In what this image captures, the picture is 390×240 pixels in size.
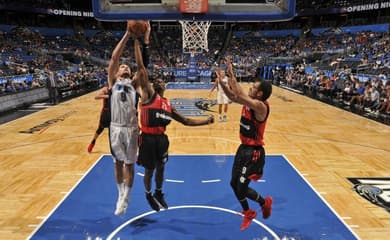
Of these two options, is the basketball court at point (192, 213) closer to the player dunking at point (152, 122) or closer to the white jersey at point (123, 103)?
the player dunking at point (152, 122)

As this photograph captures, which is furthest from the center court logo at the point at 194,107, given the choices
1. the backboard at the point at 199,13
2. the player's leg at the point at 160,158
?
the backboard at the point at 199,13

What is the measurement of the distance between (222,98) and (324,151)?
4089mm

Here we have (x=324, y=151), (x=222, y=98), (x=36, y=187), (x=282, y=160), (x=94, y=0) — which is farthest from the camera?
(x=222, y=98)

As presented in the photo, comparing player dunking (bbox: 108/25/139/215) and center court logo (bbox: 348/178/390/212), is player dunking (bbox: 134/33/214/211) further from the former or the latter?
center court logo (bbox: 348/178/390/212)

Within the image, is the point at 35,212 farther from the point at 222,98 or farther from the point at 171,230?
the point at 222,98

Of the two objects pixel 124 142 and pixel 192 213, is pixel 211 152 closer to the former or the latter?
pixel 192 213

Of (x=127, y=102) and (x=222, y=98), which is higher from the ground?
(x=127, y=102)

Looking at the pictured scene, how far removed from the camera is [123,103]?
13.4 feet

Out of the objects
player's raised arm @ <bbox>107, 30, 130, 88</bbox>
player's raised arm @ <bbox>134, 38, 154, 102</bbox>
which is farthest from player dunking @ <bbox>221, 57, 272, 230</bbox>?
player's raised arm @ <bbox>107, 30, 130, 88</bbox>

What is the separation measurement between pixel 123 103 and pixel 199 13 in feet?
4.39

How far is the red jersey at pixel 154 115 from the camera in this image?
401 centimetres

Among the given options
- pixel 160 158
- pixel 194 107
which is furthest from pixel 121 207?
pixel 194 107

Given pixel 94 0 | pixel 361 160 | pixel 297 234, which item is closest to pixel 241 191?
pixel 297 234

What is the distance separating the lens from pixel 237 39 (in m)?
43.1
